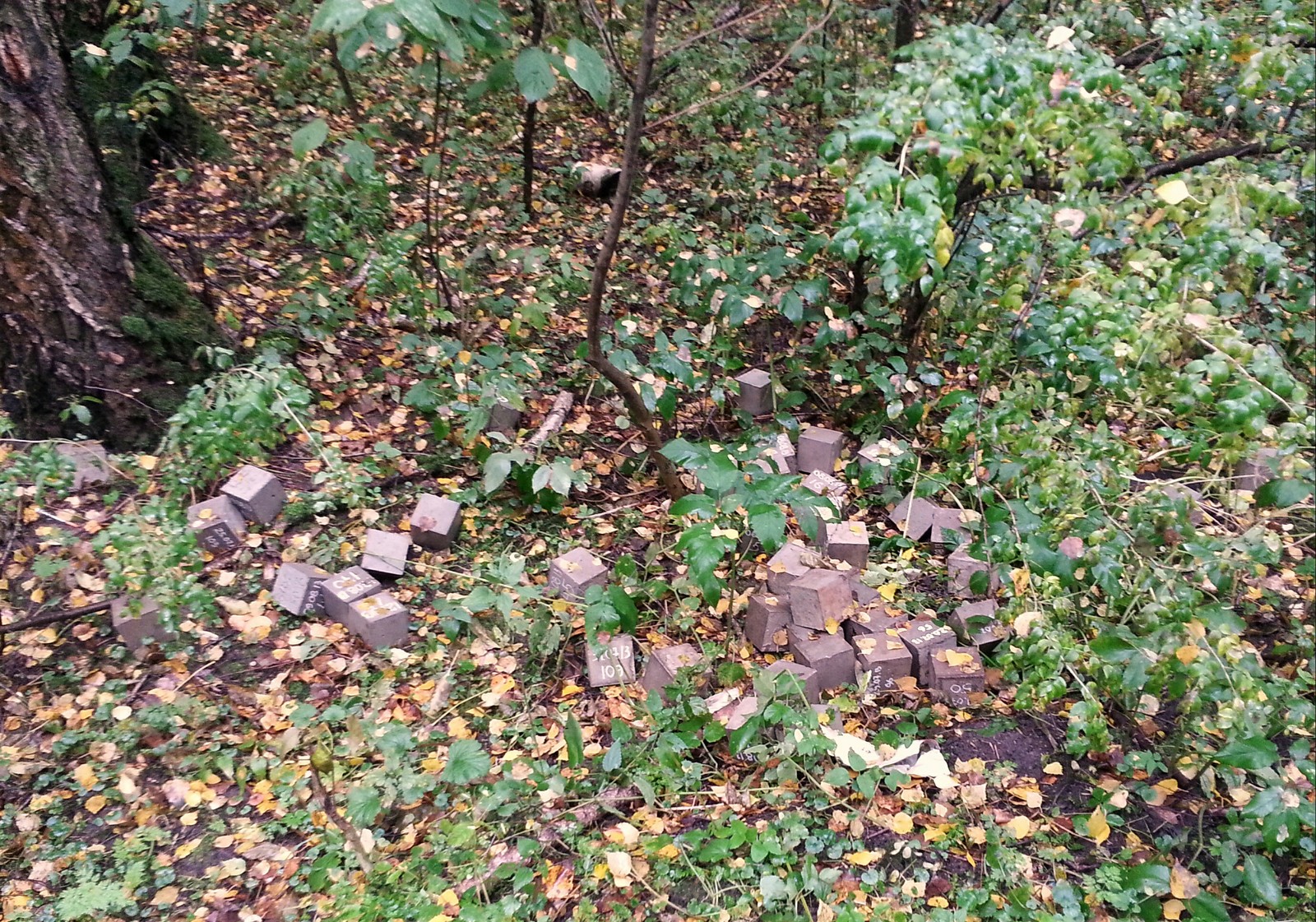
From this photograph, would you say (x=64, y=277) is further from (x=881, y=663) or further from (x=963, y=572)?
(x=963, y=572)

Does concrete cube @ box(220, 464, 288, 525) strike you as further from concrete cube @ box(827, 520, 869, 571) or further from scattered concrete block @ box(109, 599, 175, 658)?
concrete cube @ box(827, 520, 869, 571)

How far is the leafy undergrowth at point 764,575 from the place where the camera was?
7.05 ft

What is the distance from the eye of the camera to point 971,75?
2252 millimetres

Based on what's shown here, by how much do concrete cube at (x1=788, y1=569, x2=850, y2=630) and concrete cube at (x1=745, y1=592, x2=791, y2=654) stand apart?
0.04 meters

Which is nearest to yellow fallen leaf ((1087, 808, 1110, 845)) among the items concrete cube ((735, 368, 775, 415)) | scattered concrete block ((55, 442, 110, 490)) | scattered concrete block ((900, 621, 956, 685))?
scattered concrete block ((900, 621, 956, 685))

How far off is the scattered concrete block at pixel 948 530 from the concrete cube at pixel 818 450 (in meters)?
0.46

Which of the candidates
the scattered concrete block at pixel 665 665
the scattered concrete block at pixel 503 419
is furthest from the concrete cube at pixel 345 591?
the scattered concrete block at pixel 665 665

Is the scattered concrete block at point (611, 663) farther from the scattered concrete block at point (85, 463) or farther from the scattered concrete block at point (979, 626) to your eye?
the scattered concrete block at point (85, 463)

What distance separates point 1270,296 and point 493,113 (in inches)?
186

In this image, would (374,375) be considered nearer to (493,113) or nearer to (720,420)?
(720,420)

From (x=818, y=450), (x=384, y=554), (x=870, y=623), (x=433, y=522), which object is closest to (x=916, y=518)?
(x=818, y=450)

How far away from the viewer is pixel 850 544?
3027mm

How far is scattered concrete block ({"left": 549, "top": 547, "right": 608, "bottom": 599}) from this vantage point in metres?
2.90

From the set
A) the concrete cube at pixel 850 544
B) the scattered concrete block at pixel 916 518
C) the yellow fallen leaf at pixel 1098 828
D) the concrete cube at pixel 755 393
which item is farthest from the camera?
the concrete cube at pixel 755 393
